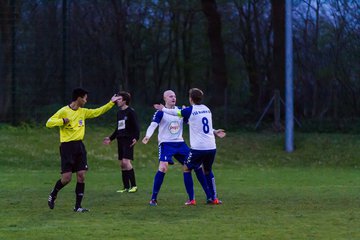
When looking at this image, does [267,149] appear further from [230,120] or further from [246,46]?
[246,46]

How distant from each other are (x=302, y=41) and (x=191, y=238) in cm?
3367

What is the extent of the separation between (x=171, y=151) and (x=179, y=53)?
40605 millimetres

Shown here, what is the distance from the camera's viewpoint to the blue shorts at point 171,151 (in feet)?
43.6

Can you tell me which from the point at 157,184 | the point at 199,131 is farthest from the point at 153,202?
the point at 199,131

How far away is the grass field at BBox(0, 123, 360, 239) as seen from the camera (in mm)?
9773

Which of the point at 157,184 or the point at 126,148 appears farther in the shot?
the point at 126,148

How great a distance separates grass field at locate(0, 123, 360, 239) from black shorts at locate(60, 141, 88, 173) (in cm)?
72

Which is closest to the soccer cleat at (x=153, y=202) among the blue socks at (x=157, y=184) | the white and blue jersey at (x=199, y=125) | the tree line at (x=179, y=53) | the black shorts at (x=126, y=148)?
the blue socks at (x=157, y=184)

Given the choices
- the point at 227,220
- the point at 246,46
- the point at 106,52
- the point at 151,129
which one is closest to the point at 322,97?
the point at 246,46

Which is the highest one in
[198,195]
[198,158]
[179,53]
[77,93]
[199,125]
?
[179,53]

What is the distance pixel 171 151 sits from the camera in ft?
43.7

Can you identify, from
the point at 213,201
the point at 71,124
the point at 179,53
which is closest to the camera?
the point at 71,124

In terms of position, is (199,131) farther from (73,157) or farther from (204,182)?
(73,157)

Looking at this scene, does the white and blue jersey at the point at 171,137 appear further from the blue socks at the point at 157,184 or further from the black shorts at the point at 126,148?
the black shorts at the point at 126,148
